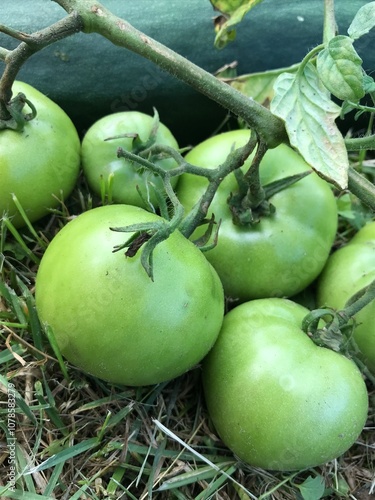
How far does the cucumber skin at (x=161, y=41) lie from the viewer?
126 centimetres

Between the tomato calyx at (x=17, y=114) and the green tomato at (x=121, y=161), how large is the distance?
141mm

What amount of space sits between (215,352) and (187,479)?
0.22 metres

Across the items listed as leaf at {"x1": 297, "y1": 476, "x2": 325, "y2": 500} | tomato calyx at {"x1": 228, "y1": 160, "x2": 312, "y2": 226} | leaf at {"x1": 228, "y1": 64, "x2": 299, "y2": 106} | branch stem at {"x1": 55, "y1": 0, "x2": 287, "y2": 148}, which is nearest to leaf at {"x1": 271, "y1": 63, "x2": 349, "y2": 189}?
branch stem at {"x1": 55, "y1": 0, "x2": 287, "y2": 148}

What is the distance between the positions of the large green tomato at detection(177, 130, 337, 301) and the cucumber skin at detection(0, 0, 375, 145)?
0.26 metres

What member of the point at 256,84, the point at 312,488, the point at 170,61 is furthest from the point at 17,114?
the point at 312,488

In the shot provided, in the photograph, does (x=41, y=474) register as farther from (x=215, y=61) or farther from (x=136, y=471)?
(x=215, y=61)

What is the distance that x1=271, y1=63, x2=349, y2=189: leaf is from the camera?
81 centimetres

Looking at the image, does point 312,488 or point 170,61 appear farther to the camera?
point 312,488

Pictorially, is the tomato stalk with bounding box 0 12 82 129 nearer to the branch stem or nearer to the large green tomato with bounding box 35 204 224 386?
the branch stem

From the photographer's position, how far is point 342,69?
777 mm

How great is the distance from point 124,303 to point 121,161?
37 centimetres

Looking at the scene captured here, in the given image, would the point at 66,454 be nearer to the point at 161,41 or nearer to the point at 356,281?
the point at 356,281

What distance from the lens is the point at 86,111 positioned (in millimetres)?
1319

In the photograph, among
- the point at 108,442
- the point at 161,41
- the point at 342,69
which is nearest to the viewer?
the point at 342,69
